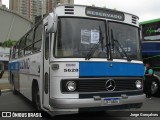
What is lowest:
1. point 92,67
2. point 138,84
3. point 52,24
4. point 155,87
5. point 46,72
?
point 155,87

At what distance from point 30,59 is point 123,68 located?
3.70 m

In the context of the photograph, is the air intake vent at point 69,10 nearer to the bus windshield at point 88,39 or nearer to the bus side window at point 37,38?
the bus windshield at point 88,39

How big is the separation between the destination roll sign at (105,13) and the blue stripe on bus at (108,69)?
124 cm

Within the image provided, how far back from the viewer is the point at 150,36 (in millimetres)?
16688

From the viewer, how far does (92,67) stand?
762cm

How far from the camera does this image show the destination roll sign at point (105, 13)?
26.5 ft

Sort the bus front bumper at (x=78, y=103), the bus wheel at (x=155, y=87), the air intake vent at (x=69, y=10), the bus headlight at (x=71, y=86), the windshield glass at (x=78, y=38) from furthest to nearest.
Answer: the bus wheel at (x=155, y=87), the air intake vent at (x=69, y=10), the windshield glass at (x=78, y=38), the bus headlight at (x=71, y=86), the bus front bumper at (x=78, y=103)

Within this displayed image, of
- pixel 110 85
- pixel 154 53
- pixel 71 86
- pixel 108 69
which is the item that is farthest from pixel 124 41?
pixel 154 53

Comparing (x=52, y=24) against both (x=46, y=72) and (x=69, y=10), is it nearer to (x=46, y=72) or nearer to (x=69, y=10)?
(x=69, y=10)

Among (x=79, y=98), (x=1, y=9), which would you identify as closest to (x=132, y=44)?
(x=79, y=98)

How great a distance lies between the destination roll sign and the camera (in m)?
8.09

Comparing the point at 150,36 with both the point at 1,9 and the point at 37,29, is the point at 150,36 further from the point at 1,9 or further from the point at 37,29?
the point at 1,9

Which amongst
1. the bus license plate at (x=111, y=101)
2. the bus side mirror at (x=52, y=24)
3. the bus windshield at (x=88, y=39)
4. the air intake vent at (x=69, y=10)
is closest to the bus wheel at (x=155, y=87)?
the bus windshield at (x=88, y=39)

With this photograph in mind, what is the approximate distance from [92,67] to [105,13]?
1.53 meters
